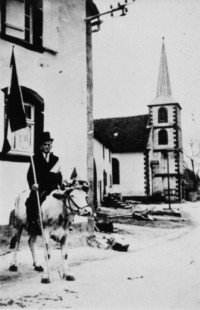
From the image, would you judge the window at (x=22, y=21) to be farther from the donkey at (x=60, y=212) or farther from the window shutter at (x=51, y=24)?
the donkey at (x=60, y=212)

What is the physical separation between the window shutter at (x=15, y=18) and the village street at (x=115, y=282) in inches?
121

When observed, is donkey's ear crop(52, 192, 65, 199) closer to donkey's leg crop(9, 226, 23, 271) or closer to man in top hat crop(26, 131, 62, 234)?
man in top hat crop(26, 131, 62, 234)

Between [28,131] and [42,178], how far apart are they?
3.18 feet

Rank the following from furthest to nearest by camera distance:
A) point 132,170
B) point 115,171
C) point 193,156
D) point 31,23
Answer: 1. point 132,170
2. point 115,171
3. point 193,156
4. point 31,23

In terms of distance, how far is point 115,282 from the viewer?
437 cm

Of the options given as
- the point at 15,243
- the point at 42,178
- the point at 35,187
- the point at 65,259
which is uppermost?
the point at 42,178

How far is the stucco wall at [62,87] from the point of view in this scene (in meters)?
5.12

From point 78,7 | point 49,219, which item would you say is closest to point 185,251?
point 49,219

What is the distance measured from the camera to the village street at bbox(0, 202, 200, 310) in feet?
12.0

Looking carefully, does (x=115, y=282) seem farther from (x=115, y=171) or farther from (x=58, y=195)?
(x=115, y=171)

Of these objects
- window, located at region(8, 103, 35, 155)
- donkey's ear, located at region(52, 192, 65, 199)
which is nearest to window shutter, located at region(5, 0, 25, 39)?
window, located at region(8, 103, 35, 155)

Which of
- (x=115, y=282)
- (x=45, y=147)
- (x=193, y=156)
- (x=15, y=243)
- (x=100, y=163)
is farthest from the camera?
(x=100, y=163)

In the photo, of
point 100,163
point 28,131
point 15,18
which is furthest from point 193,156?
point 100,163

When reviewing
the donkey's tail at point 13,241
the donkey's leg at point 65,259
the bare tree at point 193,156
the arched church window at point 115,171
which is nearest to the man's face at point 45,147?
the donkey's leg at point 65,259
